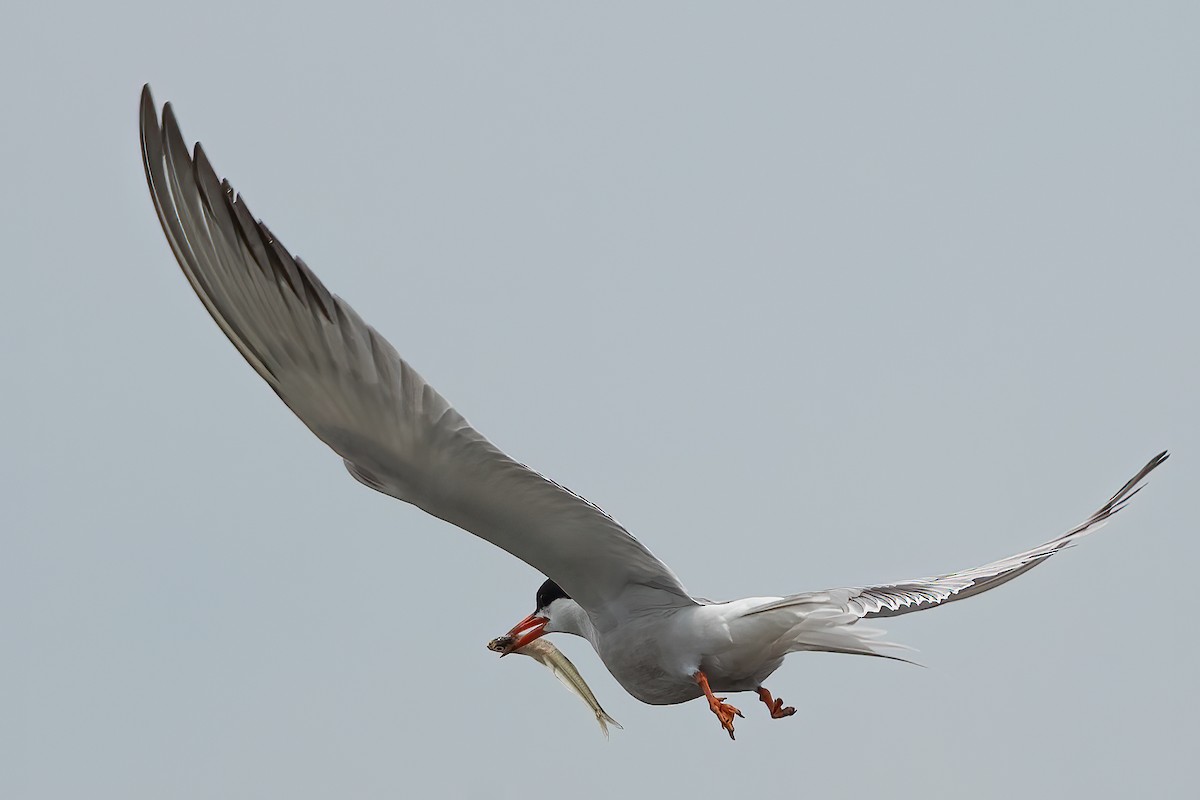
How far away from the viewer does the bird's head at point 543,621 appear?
661 cm

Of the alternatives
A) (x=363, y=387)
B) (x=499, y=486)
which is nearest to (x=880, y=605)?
(x=499, y=486)

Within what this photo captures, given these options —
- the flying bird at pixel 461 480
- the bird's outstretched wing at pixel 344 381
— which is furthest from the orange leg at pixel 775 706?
the bird's outstretched wing at pixel 344 381

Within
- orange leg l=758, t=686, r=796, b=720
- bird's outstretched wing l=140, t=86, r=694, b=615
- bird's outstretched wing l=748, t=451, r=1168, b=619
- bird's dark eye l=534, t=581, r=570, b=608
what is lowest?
orange leg l=758, t=686, r=796, b=720

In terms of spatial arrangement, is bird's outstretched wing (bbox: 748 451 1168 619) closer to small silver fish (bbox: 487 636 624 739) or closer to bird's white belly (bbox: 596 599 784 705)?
bird's white belly (bbox: 596 599 784 705)

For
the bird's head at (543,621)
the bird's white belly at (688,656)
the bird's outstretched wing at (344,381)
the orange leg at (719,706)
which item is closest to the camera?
the bird's outstretched wing at (344,381)

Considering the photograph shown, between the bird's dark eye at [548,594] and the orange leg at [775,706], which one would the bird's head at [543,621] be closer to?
the bird's dark eye at [548,594]

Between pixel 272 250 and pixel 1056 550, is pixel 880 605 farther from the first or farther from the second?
pixel 272 250

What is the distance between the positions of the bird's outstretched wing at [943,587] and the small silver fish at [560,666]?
163cm


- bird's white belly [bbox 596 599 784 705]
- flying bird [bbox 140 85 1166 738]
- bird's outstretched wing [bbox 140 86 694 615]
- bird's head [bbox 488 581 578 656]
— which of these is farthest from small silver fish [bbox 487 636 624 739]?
bird's outstretched wing [bbox 140 86 694 615]

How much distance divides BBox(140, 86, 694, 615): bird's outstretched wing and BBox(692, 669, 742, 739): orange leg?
0.60 m

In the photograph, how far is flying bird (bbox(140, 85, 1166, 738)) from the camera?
438 cm

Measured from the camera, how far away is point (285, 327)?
4586 millimetres

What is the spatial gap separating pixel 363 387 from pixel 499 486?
669 mm

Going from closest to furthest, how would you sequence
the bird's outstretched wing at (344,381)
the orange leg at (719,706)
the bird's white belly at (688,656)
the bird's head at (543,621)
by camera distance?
the bird's outstretched wing at (344,381) < the orange leg at (719,706) < the bird's white belly at (688,656) < the bird's head at (543,621)
